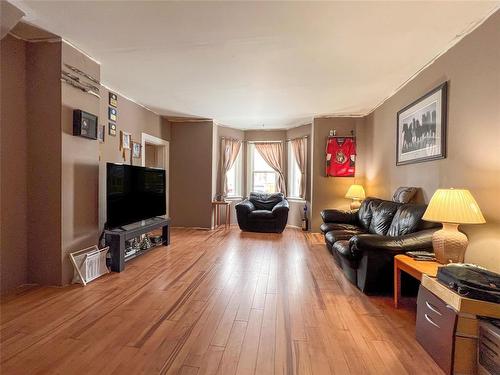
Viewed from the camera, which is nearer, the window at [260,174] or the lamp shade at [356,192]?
the lamp shade at [356,192]

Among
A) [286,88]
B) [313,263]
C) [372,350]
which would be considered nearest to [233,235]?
[313,263]

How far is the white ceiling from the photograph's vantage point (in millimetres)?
2148

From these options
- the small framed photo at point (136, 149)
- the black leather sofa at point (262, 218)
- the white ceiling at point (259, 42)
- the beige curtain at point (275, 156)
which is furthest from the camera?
the beige curtain at point (275, 156)

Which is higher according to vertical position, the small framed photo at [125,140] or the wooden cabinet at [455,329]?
the small framed photo at [125,140]

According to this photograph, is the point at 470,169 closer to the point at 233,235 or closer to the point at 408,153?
the point at 408,153

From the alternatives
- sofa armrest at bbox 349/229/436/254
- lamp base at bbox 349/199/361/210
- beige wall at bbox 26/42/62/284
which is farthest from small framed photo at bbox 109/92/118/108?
lamp base at bbox 349/199/361/210

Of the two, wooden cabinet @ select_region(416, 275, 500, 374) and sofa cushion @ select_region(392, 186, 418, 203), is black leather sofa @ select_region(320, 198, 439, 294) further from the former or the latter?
wooden cabinet @ select_region(416, 275, 500, 374)

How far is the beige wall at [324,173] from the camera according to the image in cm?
562

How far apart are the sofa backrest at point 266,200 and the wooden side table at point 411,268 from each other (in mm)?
4084

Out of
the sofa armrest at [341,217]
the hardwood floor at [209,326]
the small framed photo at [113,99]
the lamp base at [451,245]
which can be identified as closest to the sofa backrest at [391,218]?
the sofa armrest at [341,217]

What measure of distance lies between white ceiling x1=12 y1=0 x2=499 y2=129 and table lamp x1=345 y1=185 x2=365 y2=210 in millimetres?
1807

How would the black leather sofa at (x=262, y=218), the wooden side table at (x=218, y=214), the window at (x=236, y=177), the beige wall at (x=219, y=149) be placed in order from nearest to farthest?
the black leather sofa at (x=262, y=218), the wooden side table at (x=218, y=214), the beige wall at (x=219, y=149), the window at (x=236, y=177)

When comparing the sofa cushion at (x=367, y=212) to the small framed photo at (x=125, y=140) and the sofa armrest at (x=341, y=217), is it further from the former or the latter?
the small framed photo at (x=125, y=140)

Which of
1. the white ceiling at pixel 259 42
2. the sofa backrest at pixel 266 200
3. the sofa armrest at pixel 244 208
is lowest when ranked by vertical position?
the sofa armrest at pixel 244 208
